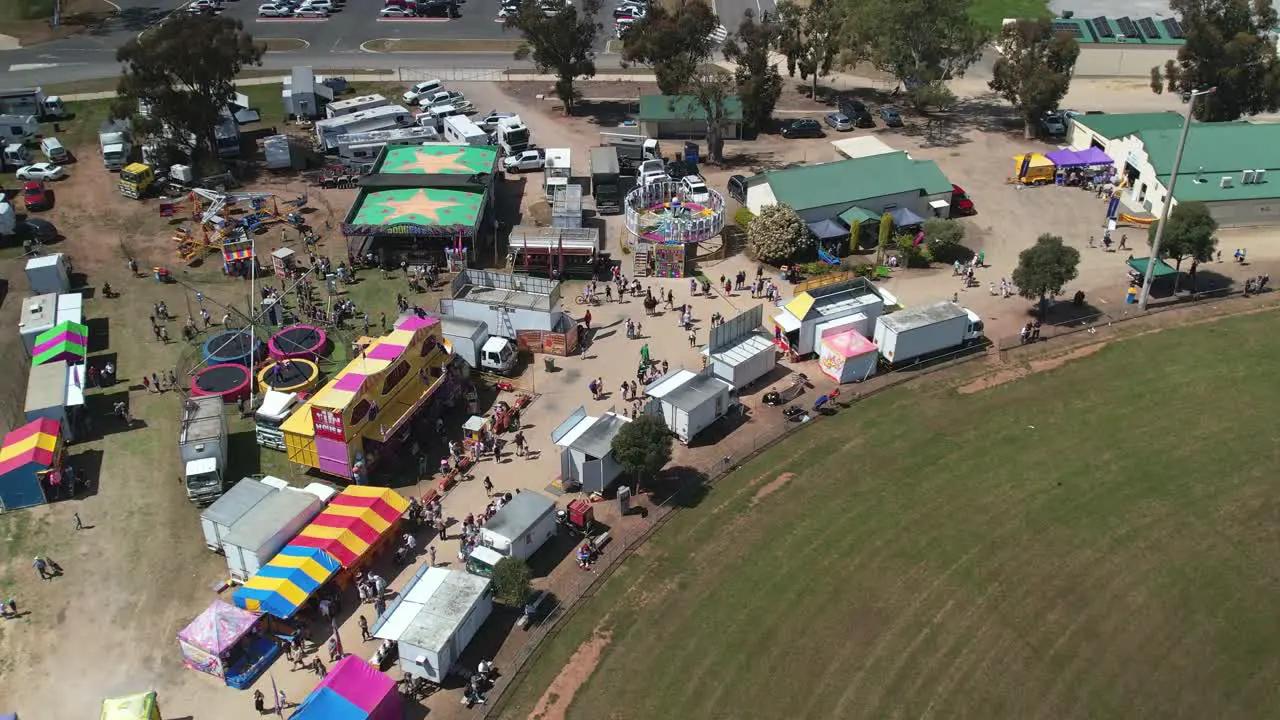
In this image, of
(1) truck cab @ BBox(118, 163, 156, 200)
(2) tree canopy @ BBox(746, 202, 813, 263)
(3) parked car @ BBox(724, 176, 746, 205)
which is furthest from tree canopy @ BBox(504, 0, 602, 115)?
(1) truck cab @ BBox(118, 163, 156, 200)

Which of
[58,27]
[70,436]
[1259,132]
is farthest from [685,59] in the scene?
[58,27]

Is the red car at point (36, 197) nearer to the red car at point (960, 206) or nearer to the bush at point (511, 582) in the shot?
the bush at point (511, 582)

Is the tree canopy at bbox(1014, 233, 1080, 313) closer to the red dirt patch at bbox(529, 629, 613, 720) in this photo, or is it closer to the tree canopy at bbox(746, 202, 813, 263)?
the tree canopy at bbox(746, 202, 813, 263)

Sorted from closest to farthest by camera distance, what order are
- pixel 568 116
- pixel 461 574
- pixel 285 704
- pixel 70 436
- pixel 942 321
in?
pixel 285 704
pixel 461 574
pixel 70 436
pixel 942 321
pixel 568 116

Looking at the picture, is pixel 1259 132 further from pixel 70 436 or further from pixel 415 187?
pixel 70 436

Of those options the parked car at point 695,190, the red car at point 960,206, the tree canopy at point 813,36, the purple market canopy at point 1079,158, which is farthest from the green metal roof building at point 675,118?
the purple market canopy at point 1079,158

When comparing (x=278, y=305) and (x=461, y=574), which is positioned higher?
(x=278, y=305)

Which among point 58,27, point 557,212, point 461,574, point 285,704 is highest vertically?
point 58,27
